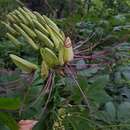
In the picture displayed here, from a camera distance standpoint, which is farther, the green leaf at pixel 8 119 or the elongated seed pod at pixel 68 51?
the elongated seed pod at pixel 68 51

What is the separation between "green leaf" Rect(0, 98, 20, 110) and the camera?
0.87 metres

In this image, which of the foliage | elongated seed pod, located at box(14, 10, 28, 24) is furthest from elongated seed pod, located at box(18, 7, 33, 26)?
the foliage

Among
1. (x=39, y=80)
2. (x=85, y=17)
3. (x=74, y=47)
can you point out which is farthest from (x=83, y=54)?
(x=85, y=17)

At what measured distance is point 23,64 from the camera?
1.17 meters

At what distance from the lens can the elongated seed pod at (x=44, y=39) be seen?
Result: 1175mm

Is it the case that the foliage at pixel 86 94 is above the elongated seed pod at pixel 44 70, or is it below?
below

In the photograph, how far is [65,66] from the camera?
1228 millimetres

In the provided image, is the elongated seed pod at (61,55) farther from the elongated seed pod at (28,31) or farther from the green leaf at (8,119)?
the green leaf at (8,119)

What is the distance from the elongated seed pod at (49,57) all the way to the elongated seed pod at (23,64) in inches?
1.3

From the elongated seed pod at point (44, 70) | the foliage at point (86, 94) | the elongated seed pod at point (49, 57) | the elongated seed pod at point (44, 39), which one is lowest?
the foliage at point (86, 94)

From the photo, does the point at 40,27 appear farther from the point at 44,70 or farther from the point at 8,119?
the point at 8,119

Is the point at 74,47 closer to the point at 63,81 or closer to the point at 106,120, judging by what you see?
the point at 63,81

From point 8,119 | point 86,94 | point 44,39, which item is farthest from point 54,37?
point 8,119

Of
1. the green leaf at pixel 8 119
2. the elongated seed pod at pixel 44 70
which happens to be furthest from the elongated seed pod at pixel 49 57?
the green leaf at pixel 8 119
